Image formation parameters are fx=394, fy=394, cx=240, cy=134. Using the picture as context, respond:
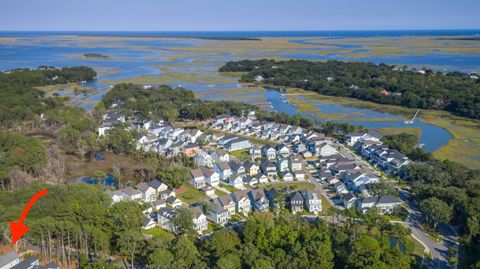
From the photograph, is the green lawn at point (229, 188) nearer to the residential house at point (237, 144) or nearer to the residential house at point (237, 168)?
the residential house at point (237, 168)

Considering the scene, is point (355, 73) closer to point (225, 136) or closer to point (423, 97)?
point (423, 97)

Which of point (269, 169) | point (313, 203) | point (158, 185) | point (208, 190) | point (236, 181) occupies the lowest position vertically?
point (208, 190)

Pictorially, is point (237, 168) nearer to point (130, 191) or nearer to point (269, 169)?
point (269, 169)

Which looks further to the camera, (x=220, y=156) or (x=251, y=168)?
(x=220, y=156)

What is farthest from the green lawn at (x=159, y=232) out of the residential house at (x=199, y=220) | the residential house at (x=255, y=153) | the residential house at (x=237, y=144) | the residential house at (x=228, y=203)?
the residential house at (x=237, y=144)

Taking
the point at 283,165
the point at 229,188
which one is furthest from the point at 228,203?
the point at 283,165

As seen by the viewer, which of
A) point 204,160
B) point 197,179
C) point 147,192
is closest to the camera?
point 147,192

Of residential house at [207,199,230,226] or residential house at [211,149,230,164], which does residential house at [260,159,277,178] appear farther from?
residential house at [207,199,230,226]
